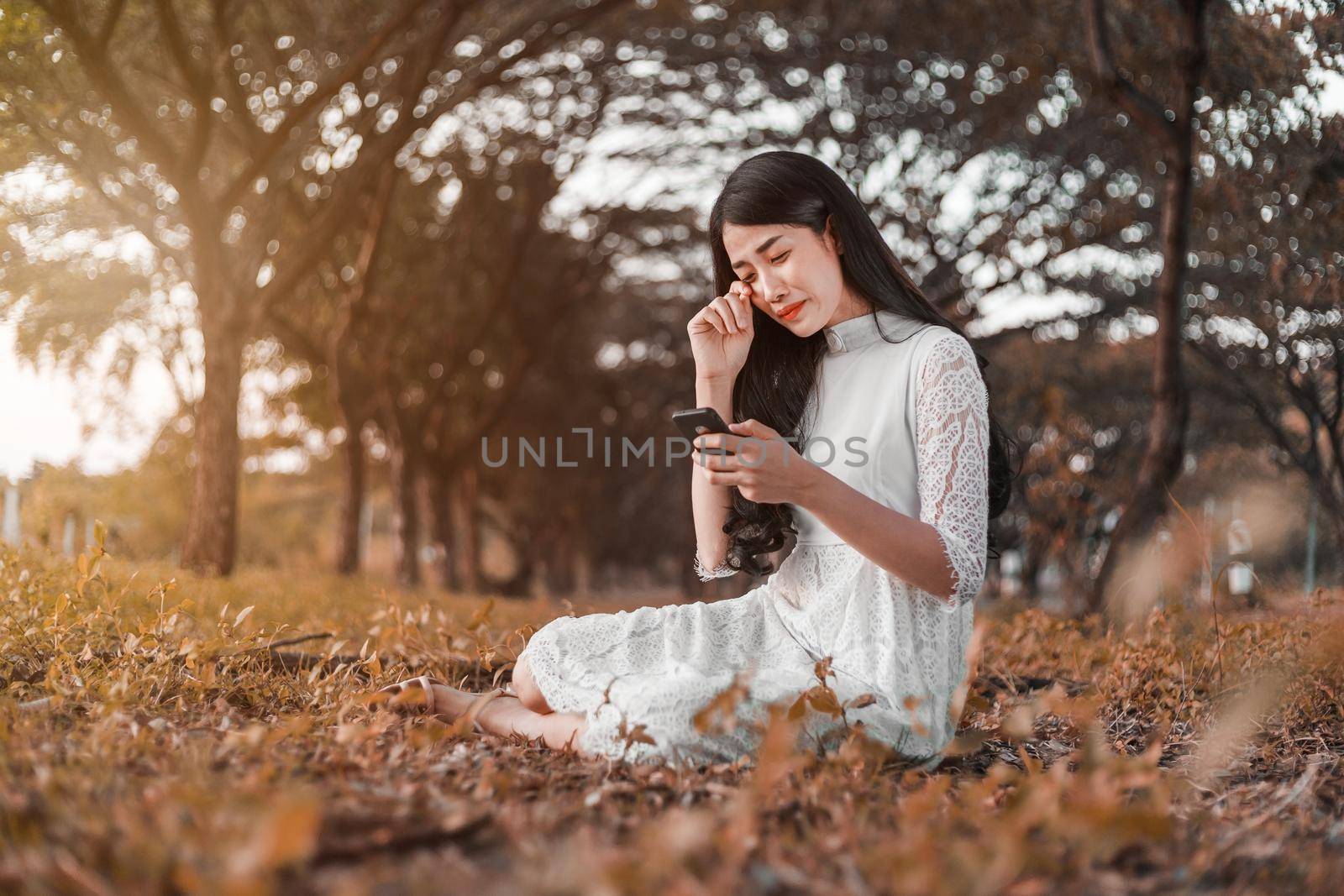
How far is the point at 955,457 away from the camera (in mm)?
2695

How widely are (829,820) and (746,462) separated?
816 mm

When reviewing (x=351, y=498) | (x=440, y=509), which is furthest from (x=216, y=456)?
(x=440, y=509)

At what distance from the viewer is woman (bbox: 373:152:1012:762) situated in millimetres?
2547

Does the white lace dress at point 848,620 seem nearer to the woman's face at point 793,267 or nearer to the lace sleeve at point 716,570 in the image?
the lace sleeve at point 716,570

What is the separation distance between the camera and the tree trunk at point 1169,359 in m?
6.34

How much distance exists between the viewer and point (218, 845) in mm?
1539

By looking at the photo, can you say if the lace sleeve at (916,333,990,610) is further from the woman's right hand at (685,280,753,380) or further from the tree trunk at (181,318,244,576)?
the tree trunk at (181,318,244,576)

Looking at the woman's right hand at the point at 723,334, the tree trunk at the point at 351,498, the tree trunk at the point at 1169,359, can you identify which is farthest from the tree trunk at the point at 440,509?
the woman's right hand at the point at 723,334

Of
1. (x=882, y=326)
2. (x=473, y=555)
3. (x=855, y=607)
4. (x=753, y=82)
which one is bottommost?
(x=473, y=555)

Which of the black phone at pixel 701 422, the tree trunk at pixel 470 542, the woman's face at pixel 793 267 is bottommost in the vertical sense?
the tree trunk at pixel 470 542

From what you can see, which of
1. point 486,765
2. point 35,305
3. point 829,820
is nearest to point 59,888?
point 486,765

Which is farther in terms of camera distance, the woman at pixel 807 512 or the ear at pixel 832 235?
the ear at pixel 832 235

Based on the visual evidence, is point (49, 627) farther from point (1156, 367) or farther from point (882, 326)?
point (1156, 367)

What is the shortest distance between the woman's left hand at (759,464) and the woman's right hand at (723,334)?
57 centimetres
